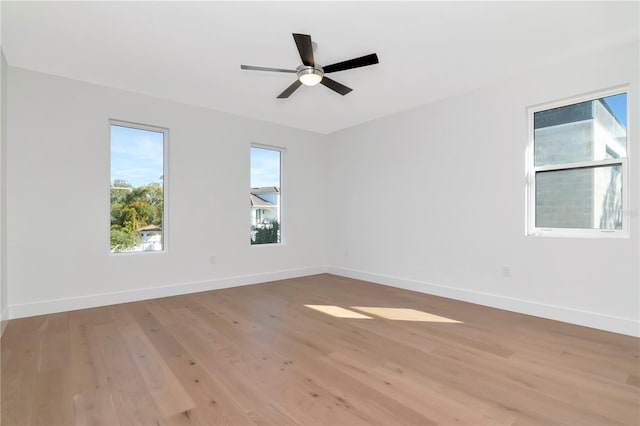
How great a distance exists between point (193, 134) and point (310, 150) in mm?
2164

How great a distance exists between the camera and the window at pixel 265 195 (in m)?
5.28

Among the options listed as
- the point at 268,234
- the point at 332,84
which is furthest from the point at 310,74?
the point at 268,234

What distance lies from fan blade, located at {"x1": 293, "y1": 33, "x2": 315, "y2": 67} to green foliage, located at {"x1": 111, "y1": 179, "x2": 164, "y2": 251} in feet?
9.34

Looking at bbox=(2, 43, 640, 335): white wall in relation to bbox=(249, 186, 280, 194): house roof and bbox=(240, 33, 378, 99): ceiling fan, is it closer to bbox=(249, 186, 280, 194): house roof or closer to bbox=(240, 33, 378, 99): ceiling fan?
bbox=(249, 186, 280, 194): house roof

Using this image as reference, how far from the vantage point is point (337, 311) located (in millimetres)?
3613

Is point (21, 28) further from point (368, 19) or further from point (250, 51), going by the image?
point (368, 19)

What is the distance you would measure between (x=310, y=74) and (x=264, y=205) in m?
2.89

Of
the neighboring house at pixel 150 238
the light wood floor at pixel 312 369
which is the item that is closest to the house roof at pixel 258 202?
the neighboring house at pixel 150 238

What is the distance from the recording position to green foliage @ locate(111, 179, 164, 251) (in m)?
4.01

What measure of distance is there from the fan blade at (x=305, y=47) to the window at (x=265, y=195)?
2.77 metres

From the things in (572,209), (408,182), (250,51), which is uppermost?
(250,51)

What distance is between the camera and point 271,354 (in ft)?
8.10

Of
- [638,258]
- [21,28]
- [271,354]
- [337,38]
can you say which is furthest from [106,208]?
[638,258]

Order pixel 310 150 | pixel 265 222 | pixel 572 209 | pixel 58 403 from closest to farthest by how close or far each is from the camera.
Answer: pixel 58 403
pixel 572 209
pixel 265 222
pixel 310 150
